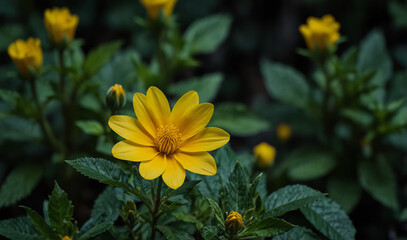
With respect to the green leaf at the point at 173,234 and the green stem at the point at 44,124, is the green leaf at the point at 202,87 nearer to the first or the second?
the green stem at the point at 44,124

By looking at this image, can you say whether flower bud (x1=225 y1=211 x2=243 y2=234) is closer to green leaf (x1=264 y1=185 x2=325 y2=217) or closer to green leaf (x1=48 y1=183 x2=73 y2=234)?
green leaf (x1=264 y1=185 x2=325 y2=217)

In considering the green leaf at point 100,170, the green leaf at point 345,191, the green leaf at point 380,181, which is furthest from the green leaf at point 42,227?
the green leaf at point 380,181

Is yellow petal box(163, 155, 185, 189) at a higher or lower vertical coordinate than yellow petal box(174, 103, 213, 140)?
lower

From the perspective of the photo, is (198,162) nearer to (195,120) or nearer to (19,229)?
(195,120)

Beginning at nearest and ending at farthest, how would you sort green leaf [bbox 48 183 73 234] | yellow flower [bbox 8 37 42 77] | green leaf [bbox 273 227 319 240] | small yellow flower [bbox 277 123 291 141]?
green leaf [bbox 48 183 73 234] → green leaf [bbox 273 227 319 240] → yellow flower [bbox 8 37 42 77] → small yellow flower [bbox 277 123 291 141]

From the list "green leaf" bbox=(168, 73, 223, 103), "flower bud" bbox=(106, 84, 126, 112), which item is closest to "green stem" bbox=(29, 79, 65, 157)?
"flower bud" bbox=(106, 84, 126, 112)

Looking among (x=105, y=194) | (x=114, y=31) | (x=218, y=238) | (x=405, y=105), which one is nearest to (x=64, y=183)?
(x=105, y=194)

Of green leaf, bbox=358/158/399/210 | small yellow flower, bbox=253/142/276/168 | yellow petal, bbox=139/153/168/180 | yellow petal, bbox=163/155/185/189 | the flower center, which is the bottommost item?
green leaf, bbox=358/158/399/210
